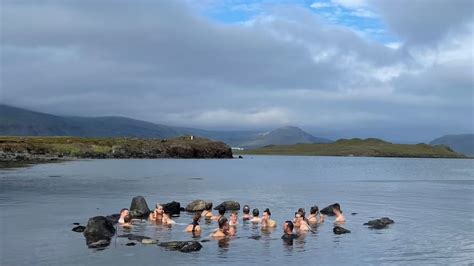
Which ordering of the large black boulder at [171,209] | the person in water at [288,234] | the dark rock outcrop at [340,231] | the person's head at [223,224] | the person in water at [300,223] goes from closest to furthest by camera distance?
the person in water at [288,234] < the person's head at [223,224] < the dark rock outcrop at [340,231] < the person in water at [300,223] < the large black boulder at [171,209]

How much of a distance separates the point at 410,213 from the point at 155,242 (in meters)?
28.8

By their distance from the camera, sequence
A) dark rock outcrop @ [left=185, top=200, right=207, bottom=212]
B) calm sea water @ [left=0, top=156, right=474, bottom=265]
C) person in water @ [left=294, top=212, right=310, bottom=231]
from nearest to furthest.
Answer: calm sea water @ [left=0, top=156, right=474, bottom=265], person in water @ [left=294, top=212, right=310, bottom=231], dark rock outcrop @ [left=185, top=200, right=207, bottom=212]

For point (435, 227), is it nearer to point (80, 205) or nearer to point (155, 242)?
point (155, 242)

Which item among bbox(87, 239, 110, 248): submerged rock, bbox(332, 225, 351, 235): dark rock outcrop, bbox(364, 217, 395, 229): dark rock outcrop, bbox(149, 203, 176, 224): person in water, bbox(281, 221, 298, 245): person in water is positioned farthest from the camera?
bbox(364, 217, 395, 229): dark rock outcrop

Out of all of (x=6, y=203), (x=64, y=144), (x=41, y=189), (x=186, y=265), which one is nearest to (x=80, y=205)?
(x=6, y=203)

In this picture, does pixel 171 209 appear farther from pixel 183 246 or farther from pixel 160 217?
pixel 183 246

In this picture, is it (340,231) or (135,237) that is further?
(340,231)

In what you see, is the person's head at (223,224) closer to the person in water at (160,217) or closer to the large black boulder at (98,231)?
the person in water at (160,217)

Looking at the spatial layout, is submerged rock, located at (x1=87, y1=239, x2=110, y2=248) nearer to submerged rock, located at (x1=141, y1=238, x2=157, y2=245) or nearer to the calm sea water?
the calm sea water

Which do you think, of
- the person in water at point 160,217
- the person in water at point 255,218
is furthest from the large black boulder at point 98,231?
the person in water at point 255,218

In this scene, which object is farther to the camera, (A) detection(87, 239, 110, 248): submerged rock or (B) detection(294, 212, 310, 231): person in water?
(B) detection(294, 212, 310, 231): person in water

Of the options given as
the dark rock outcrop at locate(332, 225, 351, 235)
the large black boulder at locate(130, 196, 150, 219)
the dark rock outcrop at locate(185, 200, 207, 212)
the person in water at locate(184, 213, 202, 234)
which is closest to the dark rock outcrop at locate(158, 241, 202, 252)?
the person in water at locate(184, 213, 202, 234)

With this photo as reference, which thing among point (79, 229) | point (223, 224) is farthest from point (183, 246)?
point (79, 229)

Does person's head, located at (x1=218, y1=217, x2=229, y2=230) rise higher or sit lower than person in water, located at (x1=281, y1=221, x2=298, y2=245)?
higher
